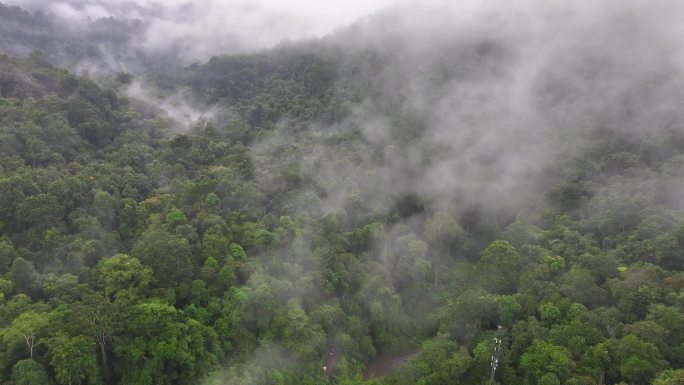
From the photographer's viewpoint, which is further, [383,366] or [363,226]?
[363,226]

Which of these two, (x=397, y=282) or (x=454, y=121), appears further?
(x=454, y=121)

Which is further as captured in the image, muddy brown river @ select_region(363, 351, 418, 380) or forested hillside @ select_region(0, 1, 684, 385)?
muddy brown river @ select_region(363, 351, 418, 380)

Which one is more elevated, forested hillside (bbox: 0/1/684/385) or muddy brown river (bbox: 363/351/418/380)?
forested hillside (bbox: 0/1/684/385)

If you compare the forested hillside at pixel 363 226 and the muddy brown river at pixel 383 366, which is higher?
the forested hillside at pixel 363 226

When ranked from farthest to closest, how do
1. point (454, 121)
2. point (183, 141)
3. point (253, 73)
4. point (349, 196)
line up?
1. point (253, 73)
2. point (454, 121)
3. point (183, 141)
4. point (349, 196)

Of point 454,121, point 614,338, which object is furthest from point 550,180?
point 614,338

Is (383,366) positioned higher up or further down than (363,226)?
further down

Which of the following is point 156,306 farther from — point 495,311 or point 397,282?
point 495,311

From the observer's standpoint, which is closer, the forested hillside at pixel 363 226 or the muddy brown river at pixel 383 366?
Result: the forested hillside at pixel 363 226
